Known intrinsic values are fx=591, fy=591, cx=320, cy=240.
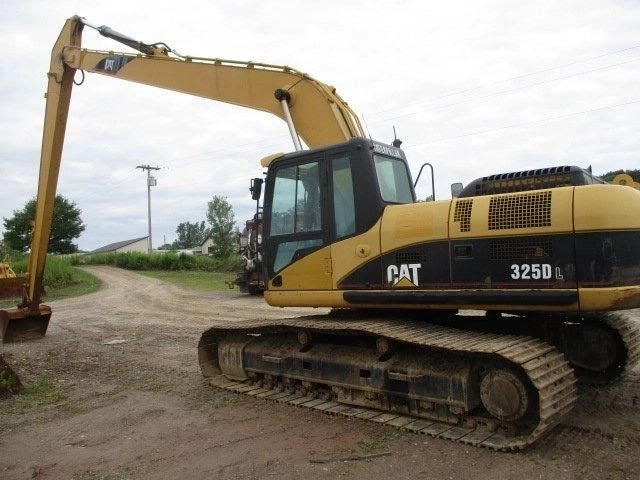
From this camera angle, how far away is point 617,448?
4.85 metres

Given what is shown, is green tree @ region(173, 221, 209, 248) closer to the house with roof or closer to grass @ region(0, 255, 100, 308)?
the house with roof

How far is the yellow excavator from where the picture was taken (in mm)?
5012

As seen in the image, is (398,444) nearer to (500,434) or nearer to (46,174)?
(500,434)

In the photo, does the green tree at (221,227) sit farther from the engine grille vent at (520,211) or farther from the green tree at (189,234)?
the green tree at (189,234)

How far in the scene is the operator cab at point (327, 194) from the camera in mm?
6285

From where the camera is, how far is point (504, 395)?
16.5ft

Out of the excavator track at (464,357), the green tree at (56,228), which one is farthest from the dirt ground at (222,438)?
the green tree at (56,228)

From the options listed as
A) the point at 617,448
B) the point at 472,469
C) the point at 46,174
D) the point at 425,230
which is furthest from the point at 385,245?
the point at 46,174

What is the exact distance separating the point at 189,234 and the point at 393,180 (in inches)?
5173

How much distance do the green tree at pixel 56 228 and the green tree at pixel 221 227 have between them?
55.4 feet

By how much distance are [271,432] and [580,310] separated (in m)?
3.04

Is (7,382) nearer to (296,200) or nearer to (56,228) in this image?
(296,200)

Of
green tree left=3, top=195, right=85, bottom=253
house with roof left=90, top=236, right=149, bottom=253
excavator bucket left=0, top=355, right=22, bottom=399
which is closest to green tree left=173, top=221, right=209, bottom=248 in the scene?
house with roof left=90, top=236, right=149, bottom=253

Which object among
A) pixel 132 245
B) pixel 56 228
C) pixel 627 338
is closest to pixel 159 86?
pixel 627 338
